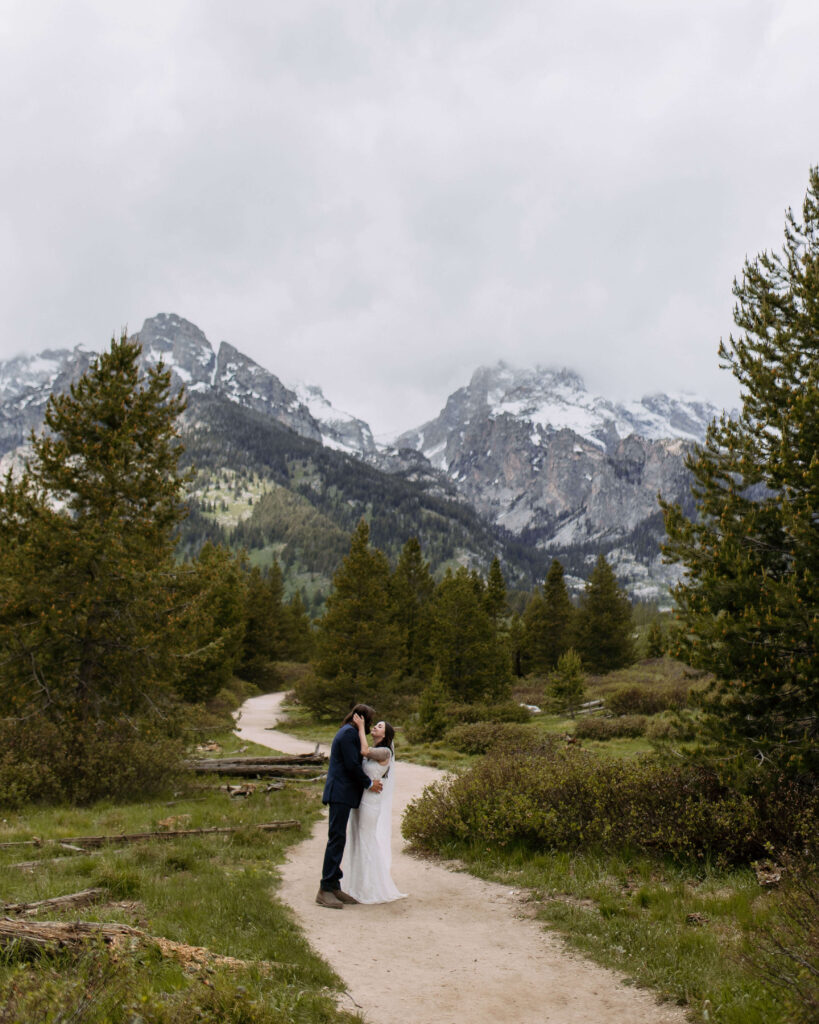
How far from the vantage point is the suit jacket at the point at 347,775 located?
8875 millimetres

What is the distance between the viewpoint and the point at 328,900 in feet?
28.0

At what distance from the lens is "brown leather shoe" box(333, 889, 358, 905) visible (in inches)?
341

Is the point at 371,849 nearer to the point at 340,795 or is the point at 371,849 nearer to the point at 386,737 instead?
the point at 340,795

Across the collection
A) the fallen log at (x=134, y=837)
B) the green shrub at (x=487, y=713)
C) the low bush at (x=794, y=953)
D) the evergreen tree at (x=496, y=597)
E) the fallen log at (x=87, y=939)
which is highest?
the evergreen tree at (x=496, y=597)

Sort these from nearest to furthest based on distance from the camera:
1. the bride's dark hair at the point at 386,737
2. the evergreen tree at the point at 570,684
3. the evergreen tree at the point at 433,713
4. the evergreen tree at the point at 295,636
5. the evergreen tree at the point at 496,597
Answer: the bride's dark hair at the point at 386,737, the evergreen tree at the point at 433,713, the evergreen tree at the point at 570,684, the evergreen tree at the point at 496,597, the evergreen tree at the point at 295,636

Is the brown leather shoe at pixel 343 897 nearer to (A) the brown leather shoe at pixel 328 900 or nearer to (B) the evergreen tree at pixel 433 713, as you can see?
(A) the brown leather shoe at pixel 328 900

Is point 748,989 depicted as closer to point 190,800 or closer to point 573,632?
point 190,800

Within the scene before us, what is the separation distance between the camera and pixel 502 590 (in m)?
52.9

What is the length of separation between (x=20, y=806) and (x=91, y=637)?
3.96 meters

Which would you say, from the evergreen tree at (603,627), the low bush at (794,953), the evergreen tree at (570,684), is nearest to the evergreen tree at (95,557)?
the low bush at (794,953)

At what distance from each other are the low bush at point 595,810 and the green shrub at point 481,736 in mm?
11073

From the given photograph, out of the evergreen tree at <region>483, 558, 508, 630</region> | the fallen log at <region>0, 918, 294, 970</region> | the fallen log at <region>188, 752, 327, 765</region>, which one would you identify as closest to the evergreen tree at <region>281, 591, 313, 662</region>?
the evergreen tree at <region>483, 558, 508, 630</region>

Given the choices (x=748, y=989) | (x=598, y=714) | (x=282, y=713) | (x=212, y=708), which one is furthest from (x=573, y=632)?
(x=748, y=989)

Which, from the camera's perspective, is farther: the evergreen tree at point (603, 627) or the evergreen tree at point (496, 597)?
the evergreen tree at point (603, 627)
